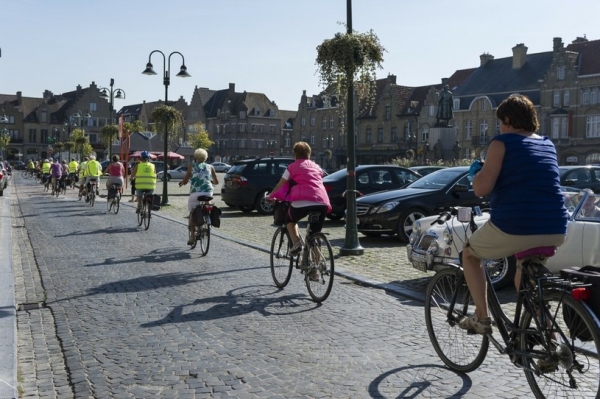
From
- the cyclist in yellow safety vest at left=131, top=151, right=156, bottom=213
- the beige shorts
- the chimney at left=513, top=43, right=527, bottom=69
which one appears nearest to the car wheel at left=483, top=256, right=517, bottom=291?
the beige shorts

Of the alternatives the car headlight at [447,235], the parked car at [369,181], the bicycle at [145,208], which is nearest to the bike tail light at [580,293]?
the car headlight at [447,235]

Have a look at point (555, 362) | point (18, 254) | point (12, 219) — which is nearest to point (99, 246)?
point (18, 254)

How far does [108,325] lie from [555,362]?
429 centimetres

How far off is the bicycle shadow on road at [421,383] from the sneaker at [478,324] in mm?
415

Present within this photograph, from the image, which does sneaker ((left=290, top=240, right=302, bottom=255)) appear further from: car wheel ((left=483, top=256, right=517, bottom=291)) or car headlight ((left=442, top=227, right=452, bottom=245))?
car wheel ((left=483, top=256, right=517, bottom=291))

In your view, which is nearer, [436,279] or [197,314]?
[436,279]

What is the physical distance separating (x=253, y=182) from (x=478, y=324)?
57.4 ft

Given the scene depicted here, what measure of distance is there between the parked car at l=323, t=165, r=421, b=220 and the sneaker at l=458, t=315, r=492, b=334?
12.9 m

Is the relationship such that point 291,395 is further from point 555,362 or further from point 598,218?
point 598,218

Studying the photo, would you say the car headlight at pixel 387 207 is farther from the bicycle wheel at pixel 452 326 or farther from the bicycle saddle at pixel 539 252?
the bicycle saddle at pixel 539 252

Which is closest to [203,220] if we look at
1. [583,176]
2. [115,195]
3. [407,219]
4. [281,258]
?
[281,258]

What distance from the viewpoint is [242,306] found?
778cm

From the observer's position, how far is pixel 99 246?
13367 millimetres

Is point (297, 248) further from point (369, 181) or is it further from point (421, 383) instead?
point (369, 181)
